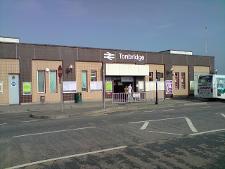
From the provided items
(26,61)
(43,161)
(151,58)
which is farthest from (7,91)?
(43,161)

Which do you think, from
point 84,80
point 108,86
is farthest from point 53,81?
point 108,86

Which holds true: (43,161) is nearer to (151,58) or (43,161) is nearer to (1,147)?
(1,147)

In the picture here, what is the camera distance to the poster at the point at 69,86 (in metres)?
33.5

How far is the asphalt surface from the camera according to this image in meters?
8.55

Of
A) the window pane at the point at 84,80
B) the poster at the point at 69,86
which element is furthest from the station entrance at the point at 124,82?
the poster at the point at 69,86

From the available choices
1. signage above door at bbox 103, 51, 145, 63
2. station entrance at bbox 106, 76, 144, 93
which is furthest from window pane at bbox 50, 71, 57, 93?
station entrance at bbox 106, 76, 144, 93

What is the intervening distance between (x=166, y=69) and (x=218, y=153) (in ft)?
109

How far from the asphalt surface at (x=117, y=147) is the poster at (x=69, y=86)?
18.3 meters

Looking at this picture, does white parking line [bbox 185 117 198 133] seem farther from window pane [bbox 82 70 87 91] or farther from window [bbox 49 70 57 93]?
window pane [bbox 82 70 87 91]

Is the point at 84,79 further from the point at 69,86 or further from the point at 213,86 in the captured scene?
the point at 213,86

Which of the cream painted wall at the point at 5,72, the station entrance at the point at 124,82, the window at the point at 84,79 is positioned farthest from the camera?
the station entrance at the point at 124,82

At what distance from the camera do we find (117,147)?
10477 mm

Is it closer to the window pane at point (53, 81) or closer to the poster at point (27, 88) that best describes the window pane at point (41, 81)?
the window pane at point (53, 81)

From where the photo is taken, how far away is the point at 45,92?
107ft
